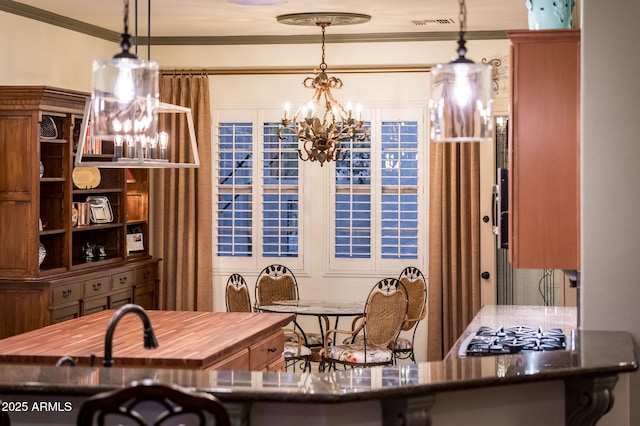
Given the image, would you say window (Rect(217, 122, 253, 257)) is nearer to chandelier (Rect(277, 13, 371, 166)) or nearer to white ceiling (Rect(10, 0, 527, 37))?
white ceiling (Rect(10, 0, 527, 37))

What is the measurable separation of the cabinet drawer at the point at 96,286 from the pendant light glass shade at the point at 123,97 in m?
4.41

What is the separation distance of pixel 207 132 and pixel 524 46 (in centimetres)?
520

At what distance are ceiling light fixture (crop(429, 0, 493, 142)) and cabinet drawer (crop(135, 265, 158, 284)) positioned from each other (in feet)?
18.6

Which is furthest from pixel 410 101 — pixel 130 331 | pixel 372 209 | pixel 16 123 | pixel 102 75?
pixel 102 75

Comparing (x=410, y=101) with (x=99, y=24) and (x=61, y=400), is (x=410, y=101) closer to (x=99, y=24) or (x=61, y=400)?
(x=99, y=24)

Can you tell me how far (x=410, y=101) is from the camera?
8.55 metres

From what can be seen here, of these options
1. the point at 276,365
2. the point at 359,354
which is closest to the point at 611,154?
the point at 276,365

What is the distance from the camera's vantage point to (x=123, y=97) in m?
3.02

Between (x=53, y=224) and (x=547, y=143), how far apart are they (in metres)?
4.43

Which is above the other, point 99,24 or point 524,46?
point 99,24

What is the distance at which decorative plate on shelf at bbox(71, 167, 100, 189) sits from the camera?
756cm

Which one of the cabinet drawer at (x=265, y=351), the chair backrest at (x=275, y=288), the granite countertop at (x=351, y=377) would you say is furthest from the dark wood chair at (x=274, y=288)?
the granite countertop at (x=351, y=377)

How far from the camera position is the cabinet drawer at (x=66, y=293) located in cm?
680

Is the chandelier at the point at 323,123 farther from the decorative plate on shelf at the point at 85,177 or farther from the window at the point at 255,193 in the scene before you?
the decorative plate on shelf at the point at 85,177
